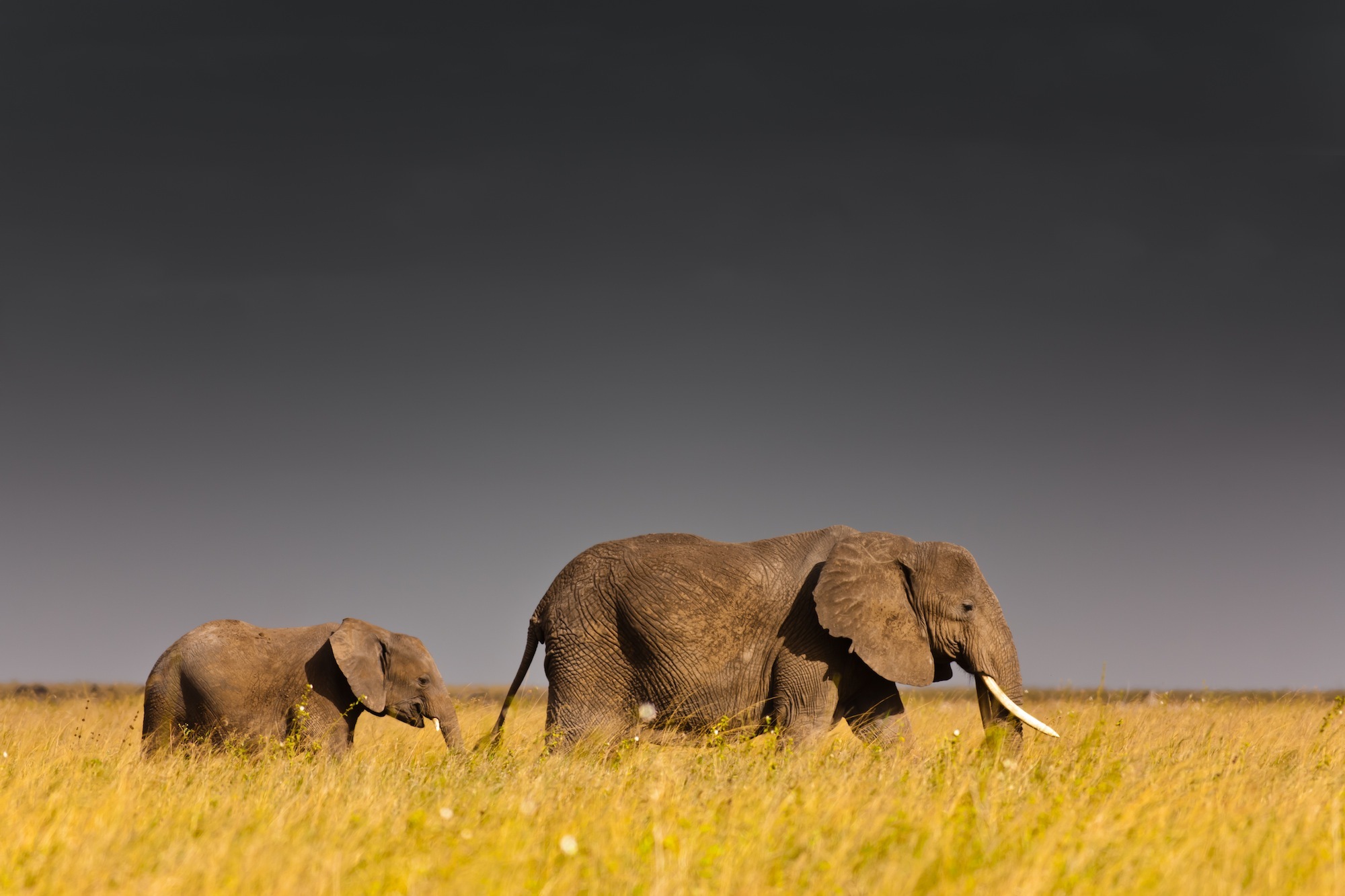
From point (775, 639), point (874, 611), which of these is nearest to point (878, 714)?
point (874, 611)

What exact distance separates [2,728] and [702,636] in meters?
9.86

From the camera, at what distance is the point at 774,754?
9.46 m

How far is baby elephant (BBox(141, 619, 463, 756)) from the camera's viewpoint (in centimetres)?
1354

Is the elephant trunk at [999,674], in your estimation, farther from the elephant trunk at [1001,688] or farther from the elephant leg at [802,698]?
the elephant leg at [802,698]

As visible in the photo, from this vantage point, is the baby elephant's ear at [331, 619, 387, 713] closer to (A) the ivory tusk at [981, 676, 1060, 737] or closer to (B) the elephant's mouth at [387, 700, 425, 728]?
(B) the elephant's mouth at [387, 700, 425, 728]

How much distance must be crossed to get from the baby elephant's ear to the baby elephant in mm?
10

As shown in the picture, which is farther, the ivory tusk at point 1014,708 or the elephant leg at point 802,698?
the elephant leg at point 802,698

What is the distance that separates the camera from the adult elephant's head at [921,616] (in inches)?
413

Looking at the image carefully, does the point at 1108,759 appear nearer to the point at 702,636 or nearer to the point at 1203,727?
the point at 702,636

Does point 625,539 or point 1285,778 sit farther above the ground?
point 625,539

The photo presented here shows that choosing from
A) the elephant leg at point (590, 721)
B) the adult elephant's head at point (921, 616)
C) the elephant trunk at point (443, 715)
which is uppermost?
the adult elephant's head at point (921, 616)

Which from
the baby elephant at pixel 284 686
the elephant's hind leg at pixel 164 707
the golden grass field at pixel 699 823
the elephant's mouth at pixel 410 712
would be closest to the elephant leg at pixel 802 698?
the golden grass field at pixel 699 823

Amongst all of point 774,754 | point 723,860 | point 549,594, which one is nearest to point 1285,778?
point 774,754

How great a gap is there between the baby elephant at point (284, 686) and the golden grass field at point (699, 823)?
3.44m
